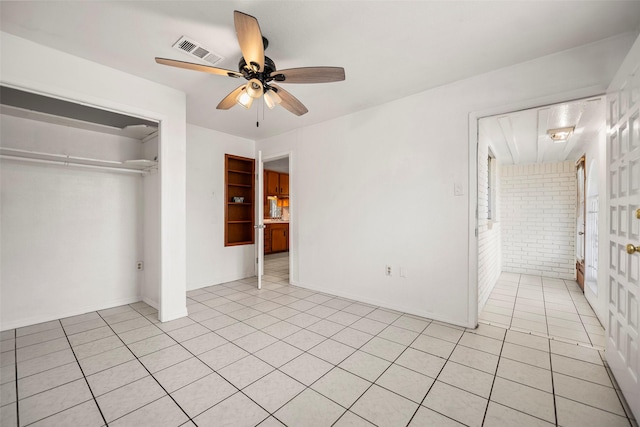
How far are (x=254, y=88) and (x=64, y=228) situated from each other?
2.91 metres

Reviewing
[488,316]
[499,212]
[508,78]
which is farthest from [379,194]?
[499,212]

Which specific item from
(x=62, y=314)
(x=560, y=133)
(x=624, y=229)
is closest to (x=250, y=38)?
(x=624, y=229)

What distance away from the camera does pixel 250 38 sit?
1679 millimetres

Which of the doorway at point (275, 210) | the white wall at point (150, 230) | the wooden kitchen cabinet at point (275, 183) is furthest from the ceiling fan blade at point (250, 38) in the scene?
the wooden kitchen cabinet at point (275, 183)

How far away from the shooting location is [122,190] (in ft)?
11.7

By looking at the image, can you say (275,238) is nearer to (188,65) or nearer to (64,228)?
A: (64,228)

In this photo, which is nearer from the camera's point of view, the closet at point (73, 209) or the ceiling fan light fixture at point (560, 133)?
the closet at point (73, 209)

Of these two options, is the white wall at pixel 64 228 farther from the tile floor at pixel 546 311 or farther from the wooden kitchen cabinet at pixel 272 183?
the tile floor at pixel 546 311

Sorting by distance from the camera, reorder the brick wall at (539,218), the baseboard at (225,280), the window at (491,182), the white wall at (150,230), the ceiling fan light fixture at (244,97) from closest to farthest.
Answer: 1. the ceiling fan light fixture at (244,97)
2. the white wall at (150,230)
3. the baseboard at (225,280)
4. the window at (491,182)
5. the brick wall at (539,218)

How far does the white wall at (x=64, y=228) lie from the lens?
9.23 ft

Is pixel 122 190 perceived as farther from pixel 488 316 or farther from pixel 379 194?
pixel 488 316

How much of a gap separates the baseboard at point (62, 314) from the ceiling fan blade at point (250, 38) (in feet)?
11.3

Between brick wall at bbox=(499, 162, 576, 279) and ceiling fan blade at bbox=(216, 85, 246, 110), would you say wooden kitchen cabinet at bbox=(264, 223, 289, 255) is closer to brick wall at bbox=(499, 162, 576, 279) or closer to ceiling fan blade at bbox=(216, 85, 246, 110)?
ceiling fan blade at bbox=(216, 85, 246, 110)

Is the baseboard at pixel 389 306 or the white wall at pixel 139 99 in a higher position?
the white wall at pixel 139 99
